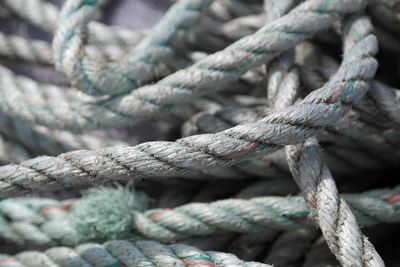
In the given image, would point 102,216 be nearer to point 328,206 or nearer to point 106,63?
point 106,63

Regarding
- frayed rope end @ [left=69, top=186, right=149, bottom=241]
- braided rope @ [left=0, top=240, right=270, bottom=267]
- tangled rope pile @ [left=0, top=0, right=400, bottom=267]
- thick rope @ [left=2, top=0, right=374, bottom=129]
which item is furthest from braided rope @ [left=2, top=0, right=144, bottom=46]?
braided rope @ [left=0, top=240, right=270, bottom=267]

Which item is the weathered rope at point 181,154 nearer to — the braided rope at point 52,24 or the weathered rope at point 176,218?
the weathered rope at point 176,218

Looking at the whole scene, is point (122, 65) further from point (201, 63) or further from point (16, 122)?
point (16, 122)

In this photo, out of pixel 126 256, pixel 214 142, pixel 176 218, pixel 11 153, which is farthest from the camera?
pixel 11 153

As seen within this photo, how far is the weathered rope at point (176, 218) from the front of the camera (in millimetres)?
970

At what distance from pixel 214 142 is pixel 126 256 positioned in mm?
284

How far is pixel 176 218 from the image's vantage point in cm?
101

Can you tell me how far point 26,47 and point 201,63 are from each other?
538 millimetres

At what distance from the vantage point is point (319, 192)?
855mm

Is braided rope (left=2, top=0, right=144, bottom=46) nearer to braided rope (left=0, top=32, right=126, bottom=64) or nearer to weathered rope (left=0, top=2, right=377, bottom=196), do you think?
braided rope (left=0, top=32, right=126, bottom=64)

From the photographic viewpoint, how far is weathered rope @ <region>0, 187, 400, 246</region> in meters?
0.97

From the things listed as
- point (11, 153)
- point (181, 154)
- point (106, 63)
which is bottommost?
point (181, 154)

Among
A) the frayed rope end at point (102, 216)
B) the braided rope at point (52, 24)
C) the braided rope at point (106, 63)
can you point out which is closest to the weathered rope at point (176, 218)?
the frayed rope end at point (102, 216)

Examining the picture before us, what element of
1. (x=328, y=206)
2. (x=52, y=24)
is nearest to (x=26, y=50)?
(x=52, y=24)
